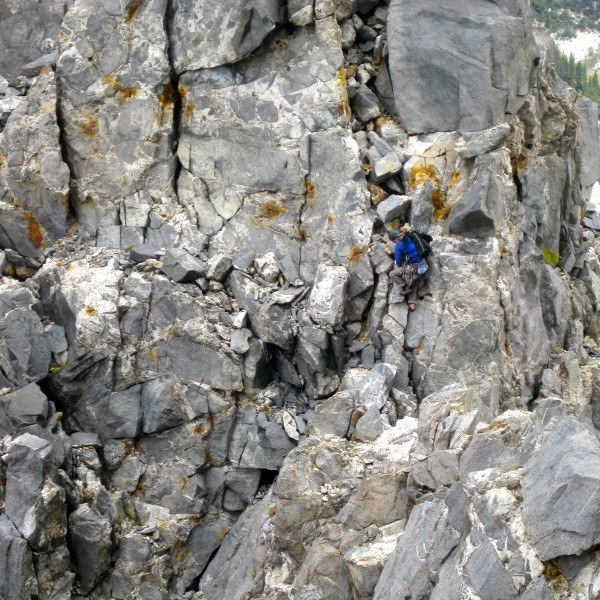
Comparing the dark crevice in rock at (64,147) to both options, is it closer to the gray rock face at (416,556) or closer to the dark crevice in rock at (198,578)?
the dark crevice in rock at (198,578)

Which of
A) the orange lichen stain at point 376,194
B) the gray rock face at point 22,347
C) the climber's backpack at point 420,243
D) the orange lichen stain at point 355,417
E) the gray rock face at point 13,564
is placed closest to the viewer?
the gray rock face at point 13,564

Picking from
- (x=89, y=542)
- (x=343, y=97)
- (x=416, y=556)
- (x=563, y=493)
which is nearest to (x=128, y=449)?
(x=89, y=542)

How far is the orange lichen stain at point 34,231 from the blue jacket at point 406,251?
11.9 meters

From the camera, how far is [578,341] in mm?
29969

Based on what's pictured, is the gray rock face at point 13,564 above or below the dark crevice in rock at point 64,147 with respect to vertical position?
below

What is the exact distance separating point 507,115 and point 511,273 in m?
5.05

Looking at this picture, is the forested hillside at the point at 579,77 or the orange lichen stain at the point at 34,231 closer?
the orange lichen stain at the point at 34,231

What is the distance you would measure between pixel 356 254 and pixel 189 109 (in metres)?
7.47

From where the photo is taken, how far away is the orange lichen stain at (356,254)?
26188 millimetres

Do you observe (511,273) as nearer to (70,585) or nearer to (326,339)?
(326,339)

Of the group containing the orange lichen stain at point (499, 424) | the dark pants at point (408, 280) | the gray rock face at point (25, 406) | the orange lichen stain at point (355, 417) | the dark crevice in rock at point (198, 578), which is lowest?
the dark crevice in rock at point (198, 578)

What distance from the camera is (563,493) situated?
555 inches

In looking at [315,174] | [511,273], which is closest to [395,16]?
[315,174]

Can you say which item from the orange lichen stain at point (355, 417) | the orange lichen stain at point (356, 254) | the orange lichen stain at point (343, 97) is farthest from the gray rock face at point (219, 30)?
the orange lichen stain at point (355, 417)
